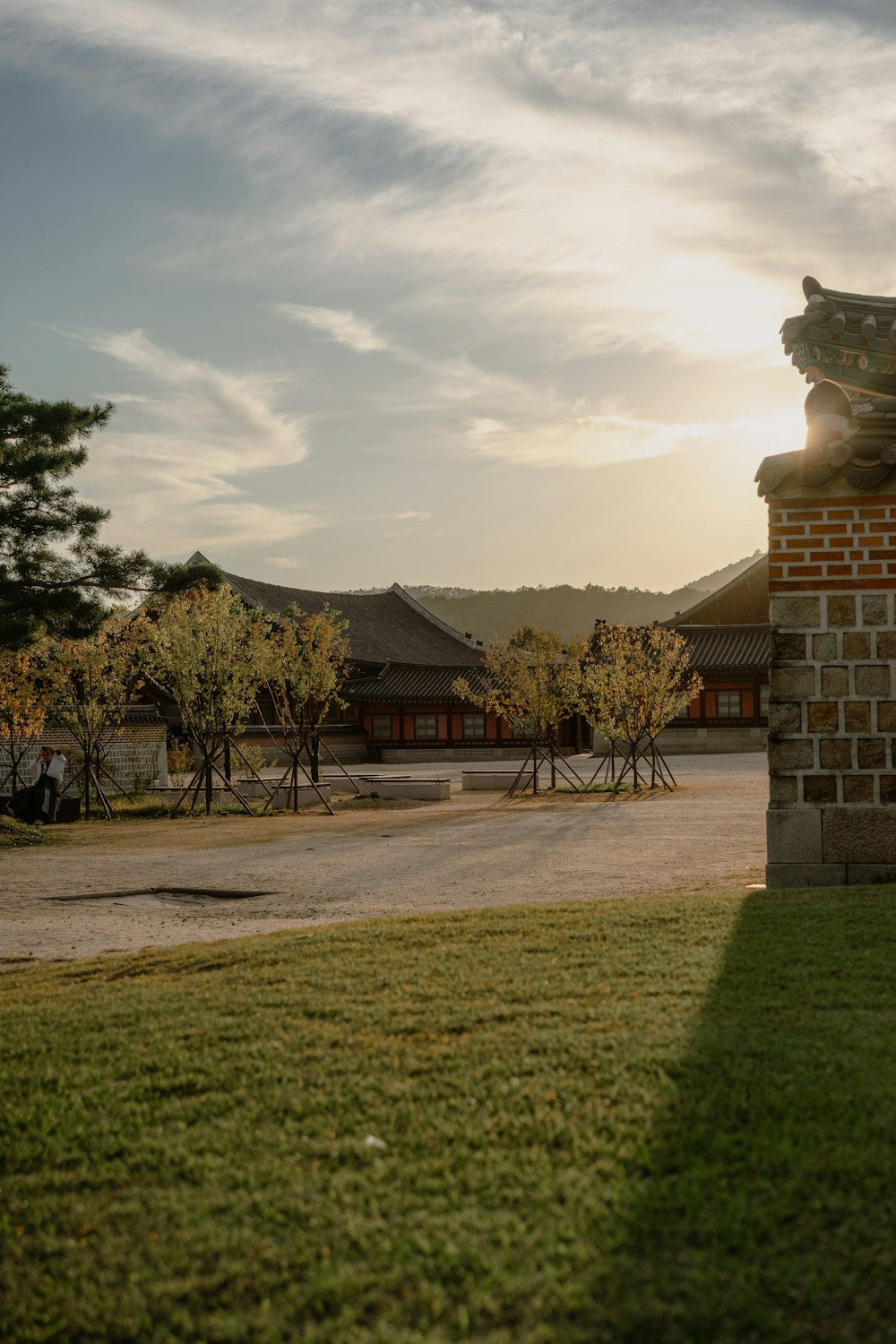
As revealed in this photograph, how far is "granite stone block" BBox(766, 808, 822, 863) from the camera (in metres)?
7.59

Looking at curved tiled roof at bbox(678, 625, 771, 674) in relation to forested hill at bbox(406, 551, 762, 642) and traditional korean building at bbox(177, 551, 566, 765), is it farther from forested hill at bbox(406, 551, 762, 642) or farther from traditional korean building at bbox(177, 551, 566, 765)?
forested hill at bbox(406, 551, 762, 642)

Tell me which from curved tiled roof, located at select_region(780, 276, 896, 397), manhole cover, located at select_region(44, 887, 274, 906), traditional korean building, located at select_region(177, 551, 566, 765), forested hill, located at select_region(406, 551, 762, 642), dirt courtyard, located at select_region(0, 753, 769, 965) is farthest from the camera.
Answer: forested hill, located at select_region(406, 551, 762, 642)

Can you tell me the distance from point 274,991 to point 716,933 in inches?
89.2

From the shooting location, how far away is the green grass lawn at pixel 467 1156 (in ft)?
7.82

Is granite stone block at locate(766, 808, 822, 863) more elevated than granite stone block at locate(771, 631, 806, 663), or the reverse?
granite stone block at locate(771, 631, 806, 663)

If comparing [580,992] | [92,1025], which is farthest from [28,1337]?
[580,992]

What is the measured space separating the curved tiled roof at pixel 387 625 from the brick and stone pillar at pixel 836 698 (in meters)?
39.3

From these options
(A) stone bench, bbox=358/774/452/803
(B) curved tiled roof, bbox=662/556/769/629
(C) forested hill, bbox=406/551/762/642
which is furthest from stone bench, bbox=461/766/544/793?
(C) forested hill, bbox=406/551/762/642

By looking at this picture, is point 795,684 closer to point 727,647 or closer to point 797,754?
point 797,754

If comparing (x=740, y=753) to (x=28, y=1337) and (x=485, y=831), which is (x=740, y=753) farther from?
(x=28, y=1337)

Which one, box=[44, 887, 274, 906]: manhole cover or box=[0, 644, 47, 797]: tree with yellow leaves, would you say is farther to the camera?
box=[0, 644, 47, 797]: tree with yellow leaves

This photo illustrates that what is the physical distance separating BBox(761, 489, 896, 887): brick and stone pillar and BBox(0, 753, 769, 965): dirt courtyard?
1423mm

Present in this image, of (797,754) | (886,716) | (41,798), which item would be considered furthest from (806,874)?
(41,798)

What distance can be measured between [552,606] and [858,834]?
125 m
